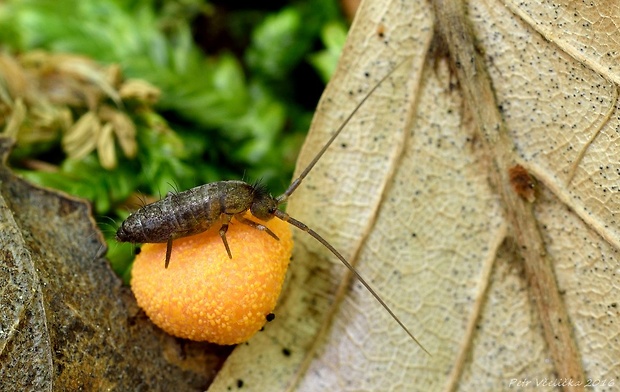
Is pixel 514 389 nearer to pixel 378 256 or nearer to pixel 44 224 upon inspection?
pixel 378 256

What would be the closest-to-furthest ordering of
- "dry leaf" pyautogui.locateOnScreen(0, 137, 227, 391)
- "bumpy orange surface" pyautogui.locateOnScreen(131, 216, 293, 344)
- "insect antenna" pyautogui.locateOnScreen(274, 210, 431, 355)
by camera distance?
"dry leaf" pyautogui.locateOnScreen(0, 137, 227, 391) → "bumpy orange surface" pyautogui.locateOnScreen(131, 216, 293, 344) → "insect antenna" pyautogui.locateOnScreen(274, 210, 431, 355)

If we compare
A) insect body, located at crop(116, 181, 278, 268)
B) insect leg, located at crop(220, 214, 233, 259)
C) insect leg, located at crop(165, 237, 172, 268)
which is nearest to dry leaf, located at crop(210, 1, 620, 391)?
insect body, located at crop(116, 181, 278, 268)

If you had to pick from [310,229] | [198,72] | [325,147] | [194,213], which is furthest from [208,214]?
[198,72]

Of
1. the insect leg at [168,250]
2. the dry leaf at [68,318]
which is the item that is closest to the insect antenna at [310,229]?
the insect leg at [168,250]

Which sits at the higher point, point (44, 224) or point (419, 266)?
→ point (419, 266)

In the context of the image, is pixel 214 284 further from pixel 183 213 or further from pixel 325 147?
pixel 325 147

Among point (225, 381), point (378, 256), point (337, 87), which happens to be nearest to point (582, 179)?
point (378, 256)

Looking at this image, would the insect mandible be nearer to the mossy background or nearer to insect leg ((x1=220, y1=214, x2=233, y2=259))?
insect leg ((x1=220, y1=214, x2=233, y2=259))
